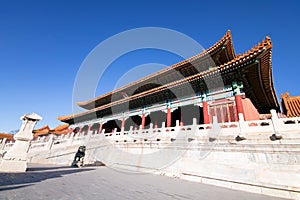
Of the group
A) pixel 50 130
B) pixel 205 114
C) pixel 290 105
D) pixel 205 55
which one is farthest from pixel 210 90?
pixel 50 130

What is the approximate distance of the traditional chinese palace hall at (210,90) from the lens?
8.58 meters

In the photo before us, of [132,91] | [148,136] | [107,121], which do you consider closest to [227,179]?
[148,136]

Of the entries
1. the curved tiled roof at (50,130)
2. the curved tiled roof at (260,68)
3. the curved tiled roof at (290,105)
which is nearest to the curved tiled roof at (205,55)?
the curved tiled roof at (260,68)

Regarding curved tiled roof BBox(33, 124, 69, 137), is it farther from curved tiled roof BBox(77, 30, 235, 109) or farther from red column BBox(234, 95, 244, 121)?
red column BBox(234, 95, 244, 121)

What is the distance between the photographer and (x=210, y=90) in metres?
10.1

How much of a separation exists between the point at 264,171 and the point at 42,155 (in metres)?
12.5

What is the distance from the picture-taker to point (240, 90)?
353 inches

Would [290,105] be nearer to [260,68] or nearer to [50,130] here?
[260,68]

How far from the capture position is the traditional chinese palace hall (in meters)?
8.58

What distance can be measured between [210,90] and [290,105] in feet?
38.5

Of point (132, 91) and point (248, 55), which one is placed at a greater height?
point (132, 91)

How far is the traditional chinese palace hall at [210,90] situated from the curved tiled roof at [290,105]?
69.2 inches

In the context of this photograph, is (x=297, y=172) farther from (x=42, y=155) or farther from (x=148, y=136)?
(x=42, y=155)

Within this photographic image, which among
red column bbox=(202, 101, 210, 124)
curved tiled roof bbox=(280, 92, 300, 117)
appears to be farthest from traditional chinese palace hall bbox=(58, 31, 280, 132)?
curved tiled roof bbox=(280, 92, 300, 117)
